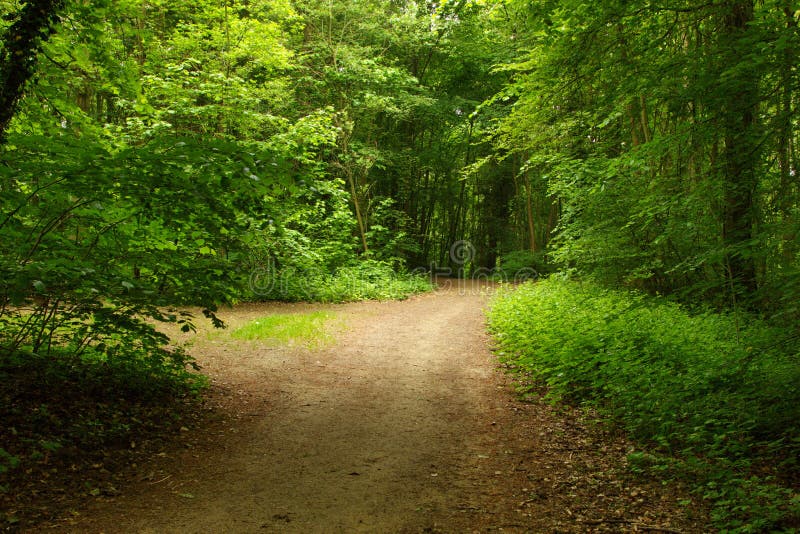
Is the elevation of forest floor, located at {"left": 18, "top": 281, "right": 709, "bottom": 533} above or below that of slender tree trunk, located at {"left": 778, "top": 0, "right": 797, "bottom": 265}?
below

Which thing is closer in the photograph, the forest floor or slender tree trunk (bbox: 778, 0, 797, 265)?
the forest floor

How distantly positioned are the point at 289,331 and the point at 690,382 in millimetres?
8134

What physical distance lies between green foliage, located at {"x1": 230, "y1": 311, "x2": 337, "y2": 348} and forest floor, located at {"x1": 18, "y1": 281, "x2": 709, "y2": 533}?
5.54ft

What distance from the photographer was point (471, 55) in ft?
80.6

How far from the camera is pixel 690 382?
5.48 meters

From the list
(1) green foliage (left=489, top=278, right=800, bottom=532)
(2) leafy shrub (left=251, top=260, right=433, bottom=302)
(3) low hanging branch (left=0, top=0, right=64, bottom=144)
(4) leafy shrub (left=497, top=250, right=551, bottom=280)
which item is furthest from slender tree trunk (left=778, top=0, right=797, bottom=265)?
(4) leafy shrub (left=497, top=250, right=551, bottom=280)

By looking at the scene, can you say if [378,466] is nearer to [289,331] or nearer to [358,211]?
[289,331]

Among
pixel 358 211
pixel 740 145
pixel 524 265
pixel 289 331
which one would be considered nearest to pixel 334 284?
pixel 358 211

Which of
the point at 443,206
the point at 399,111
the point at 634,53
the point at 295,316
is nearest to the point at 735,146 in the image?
the point at 634,53

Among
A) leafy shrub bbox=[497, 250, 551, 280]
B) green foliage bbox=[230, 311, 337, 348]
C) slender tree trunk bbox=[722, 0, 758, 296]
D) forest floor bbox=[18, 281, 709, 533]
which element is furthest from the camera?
leafy shrub bbox=[497, 250, 551, 280]

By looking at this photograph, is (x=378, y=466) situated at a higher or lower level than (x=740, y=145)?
lower

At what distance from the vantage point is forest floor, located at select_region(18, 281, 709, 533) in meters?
3.73

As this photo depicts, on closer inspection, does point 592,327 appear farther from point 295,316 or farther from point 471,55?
point 471,55

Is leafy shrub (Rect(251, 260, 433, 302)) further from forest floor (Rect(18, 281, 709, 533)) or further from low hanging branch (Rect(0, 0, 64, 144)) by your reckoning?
low hanging branch (Rect(0, 0, 64, 144))
